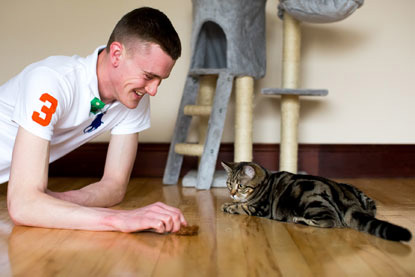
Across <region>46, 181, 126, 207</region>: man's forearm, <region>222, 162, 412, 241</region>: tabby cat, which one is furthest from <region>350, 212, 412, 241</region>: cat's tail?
<region>46, 181, 126, 207</region>: man's forearm

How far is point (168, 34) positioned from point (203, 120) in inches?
53.5

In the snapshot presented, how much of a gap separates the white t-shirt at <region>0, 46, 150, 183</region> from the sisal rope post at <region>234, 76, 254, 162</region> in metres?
0.80

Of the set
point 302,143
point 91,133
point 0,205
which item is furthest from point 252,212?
point 302,143

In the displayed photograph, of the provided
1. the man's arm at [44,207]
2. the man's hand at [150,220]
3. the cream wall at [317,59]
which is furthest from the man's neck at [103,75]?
the cream wall at [317,59]

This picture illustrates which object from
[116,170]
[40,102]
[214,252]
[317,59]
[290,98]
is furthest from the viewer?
[317,59]

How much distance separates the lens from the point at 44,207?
1452mm

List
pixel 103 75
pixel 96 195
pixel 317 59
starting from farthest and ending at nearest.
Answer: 1. pixel 317 59
2. pixel 96 195
3. pixel 103 75

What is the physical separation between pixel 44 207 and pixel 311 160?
6.44 feet

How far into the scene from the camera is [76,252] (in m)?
1.34

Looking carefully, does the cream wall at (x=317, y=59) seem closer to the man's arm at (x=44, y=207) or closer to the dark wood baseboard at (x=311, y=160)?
the dark wood baseboard at (x=311, y=160)

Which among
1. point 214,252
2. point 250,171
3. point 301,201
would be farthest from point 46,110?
point 301,201

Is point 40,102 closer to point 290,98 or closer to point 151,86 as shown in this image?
point 151,86

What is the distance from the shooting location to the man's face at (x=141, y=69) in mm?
1530

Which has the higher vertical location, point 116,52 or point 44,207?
point 116,52
